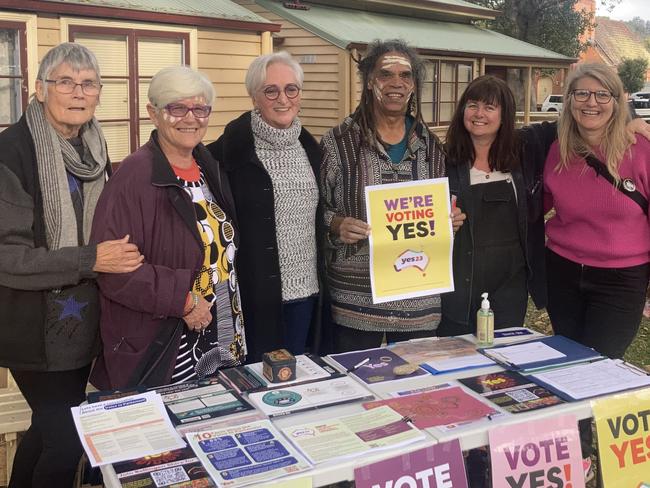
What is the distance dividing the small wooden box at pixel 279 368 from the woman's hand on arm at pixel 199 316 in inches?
10.9

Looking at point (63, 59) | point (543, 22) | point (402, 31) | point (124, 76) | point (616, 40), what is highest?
point (616, 40)

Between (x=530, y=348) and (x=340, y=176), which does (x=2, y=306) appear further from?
(x=530, y=348)

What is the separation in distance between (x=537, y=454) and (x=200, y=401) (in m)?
1.14

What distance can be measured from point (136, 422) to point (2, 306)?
0.71 m

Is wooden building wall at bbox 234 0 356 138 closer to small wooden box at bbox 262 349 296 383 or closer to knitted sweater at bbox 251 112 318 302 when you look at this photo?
knitted sweater at bbox 251 112 318 302

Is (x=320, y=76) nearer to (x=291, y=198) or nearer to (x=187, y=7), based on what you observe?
(x=187, y=7)

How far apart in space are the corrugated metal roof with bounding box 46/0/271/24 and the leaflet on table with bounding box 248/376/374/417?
21.6 feet

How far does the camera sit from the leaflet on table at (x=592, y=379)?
7.92 ft

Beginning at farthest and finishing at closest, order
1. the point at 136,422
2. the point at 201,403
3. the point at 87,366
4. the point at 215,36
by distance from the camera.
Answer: the point at 215,36, the point at 87,366, the point at 201,403, the point at 136,422

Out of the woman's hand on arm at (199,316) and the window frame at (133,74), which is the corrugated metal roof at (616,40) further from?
the woman's hand on arm at (199,316)

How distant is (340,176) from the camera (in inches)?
123

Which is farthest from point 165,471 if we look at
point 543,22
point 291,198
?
point 543,22

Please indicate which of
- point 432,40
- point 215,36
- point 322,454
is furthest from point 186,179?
point 432,40

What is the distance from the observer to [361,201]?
3094 mm
